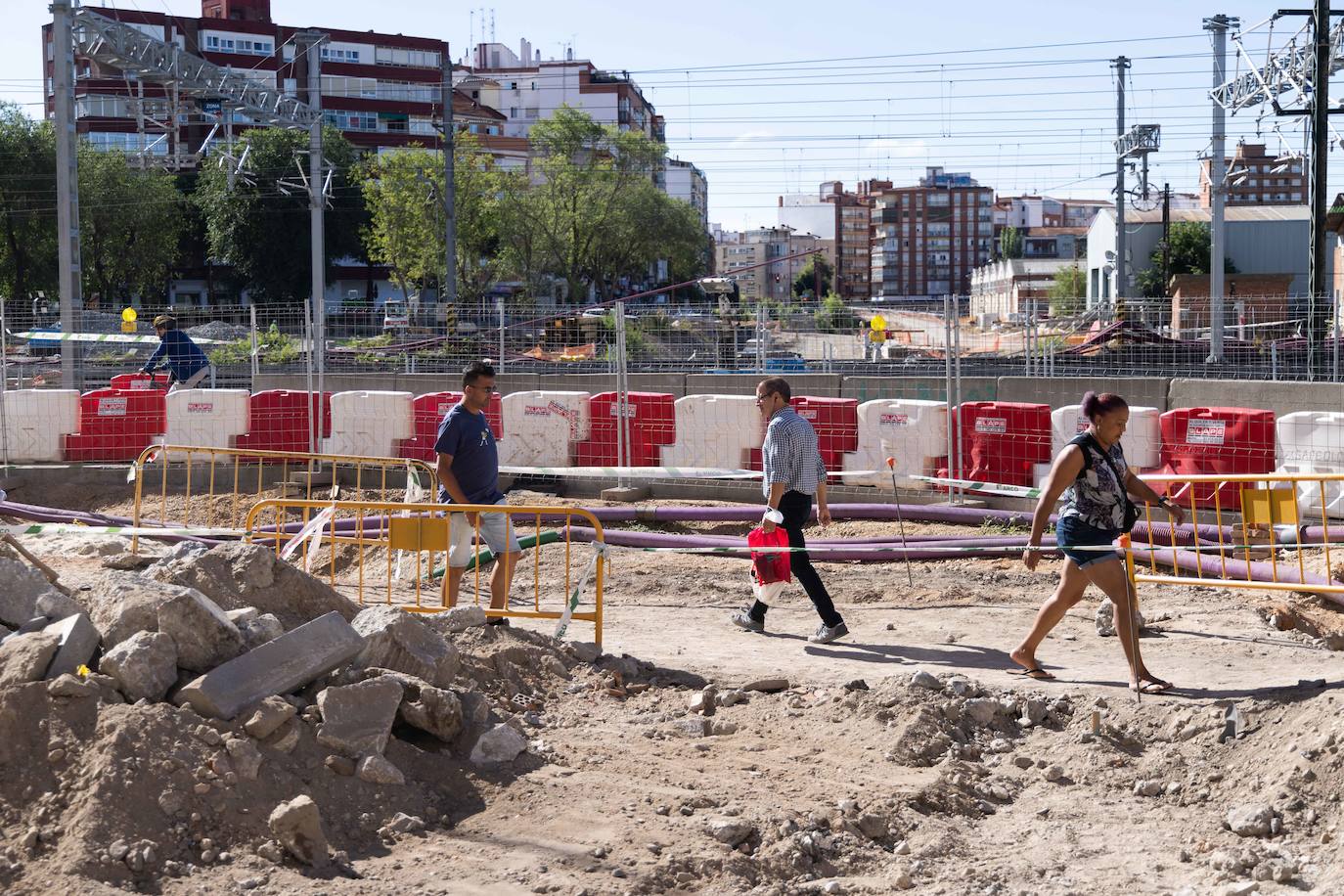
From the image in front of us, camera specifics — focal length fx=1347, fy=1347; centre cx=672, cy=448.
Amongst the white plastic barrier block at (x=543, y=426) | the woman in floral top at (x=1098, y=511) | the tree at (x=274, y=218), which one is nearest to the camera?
the woman in floral top at (x=1098, y=511)

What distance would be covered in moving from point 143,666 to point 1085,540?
4.62m

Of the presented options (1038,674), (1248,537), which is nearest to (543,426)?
(1248,537)

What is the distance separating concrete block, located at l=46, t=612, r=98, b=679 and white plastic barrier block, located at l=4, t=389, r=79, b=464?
43.7 feet

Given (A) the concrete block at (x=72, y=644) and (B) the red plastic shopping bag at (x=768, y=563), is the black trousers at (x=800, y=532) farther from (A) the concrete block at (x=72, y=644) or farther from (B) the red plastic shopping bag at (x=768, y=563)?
(A) the concrete block at (x=72, y=644)

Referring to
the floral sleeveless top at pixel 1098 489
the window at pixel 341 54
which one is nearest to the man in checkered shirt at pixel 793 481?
the floral sleeveless top at pixel 1098 489

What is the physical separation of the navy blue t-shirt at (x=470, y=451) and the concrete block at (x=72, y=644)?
2.99m

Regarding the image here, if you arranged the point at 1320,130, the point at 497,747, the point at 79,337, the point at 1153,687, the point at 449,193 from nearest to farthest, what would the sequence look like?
1. the point at 497,747
2. the point at 1153,687
3. the point at 79,337
4. the point at 1320,130
5. the point at 449,193

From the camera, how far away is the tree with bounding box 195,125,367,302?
6962 cm

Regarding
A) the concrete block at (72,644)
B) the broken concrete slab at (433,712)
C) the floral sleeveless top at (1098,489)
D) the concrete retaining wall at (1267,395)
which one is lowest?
the broken concrete slab at (433,712)

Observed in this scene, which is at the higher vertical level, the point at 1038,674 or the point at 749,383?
the point at 749,383

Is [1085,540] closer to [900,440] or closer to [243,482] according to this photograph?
[900,440]

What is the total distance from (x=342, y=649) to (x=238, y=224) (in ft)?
224

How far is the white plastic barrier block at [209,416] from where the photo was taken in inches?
682

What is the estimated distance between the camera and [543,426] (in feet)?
→ 52.2
